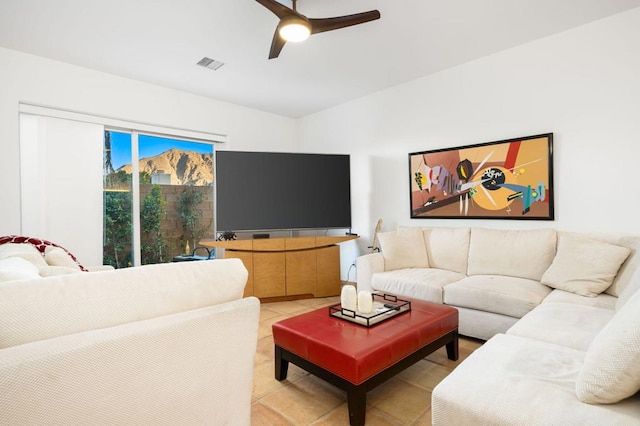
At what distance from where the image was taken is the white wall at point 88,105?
3039mm

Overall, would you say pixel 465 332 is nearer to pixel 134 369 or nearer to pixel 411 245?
pixel 411 245

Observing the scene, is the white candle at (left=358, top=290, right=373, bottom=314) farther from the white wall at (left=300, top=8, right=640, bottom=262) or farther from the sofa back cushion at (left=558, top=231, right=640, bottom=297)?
the white wall at (left=300, top=8, right=640, bottom=262)

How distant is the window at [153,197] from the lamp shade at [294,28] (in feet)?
8.62

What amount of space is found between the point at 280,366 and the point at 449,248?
7.00ft

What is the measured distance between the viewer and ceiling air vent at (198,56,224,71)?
3.35 meters

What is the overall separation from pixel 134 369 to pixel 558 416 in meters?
1.30

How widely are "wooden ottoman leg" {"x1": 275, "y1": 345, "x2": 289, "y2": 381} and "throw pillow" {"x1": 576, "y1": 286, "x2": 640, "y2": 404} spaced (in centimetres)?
153

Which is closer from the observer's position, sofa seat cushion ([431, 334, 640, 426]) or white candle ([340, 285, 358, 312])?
sofa seat cushion ([431, 334, 640, 426])

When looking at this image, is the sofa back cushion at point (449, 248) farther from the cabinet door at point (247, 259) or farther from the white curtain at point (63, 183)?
the white curtain at point (63, 183)

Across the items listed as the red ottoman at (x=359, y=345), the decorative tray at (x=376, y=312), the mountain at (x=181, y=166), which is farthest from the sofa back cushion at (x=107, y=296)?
the mountain at (x=181, y=166)

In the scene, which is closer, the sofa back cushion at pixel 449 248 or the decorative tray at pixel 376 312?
the decorative tray at pixel 376 312

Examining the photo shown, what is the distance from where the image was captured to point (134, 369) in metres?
0.98

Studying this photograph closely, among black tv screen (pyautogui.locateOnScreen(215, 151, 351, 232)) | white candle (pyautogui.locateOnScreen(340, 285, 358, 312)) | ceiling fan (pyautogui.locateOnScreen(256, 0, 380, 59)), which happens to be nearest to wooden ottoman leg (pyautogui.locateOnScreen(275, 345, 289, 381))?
white candle (pyautogui.locateOnScreen(340, 285, 358, 312))

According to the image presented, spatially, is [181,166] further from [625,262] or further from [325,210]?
[625,262]
